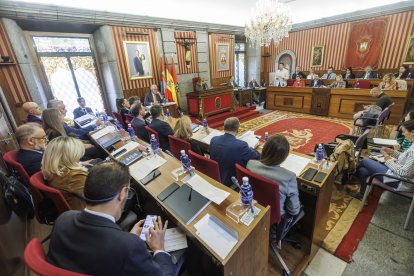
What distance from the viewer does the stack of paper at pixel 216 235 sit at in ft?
3.53

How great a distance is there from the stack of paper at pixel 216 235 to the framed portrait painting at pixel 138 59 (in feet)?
19.4

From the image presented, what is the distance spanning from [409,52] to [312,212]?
853 centimetres

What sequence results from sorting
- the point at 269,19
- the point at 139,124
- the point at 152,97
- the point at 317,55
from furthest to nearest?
the point at 317,55 → the point at 152,97 → the point at 269,19 → the point at 139,124

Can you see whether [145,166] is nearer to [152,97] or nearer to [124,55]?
[152,97]

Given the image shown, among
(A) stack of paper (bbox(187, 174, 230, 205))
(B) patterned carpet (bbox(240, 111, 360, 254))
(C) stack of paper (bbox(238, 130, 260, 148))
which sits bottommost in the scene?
(B) patterned carpet (bbox(240, 111, 360, 254))

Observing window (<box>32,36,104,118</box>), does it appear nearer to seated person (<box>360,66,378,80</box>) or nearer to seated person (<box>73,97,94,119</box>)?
seated person (<box>73,97,94,119</box>)

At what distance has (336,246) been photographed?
198cm

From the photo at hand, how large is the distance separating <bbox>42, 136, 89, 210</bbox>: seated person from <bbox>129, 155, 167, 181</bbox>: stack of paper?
44cm

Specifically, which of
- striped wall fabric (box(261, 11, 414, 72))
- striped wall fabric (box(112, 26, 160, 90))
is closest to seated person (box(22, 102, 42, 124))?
striped wall fabric (box(112, 26, 160, 90))

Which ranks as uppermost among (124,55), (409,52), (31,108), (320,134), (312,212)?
(124,55)

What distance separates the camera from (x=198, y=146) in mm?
2939

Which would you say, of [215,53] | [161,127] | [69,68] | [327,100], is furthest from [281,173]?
[215,53]

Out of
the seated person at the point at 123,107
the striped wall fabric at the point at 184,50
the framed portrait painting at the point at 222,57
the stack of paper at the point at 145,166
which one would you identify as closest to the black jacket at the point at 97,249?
the stack of paper at the point at 145,166

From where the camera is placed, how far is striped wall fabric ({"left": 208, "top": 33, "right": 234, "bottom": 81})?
315 inches
